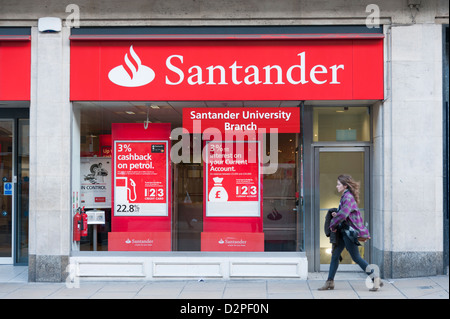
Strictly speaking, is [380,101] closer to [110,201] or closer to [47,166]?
[110,201]

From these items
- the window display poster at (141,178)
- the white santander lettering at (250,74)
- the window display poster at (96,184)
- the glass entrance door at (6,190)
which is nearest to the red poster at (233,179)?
the window display poster at (141,178)

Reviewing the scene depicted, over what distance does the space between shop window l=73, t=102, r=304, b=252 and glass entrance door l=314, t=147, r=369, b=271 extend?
389 mm

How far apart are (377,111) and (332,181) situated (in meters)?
1.50

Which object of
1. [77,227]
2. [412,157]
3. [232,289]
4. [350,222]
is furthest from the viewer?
[77,227]

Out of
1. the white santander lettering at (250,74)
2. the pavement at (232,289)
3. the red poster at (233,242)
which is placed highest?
the white santander lettering at (250,74)

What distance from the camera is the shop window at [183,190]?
25.7 feet

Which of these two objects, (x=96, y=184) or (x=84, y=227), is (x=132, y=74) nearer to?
(x=96, y=184)

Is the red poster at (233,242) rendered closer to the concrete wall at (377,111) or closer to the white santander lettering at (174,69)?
the concrete wall at (377,111)

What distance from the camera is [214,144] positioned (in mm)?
7852

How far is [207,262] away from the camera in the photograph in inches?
298

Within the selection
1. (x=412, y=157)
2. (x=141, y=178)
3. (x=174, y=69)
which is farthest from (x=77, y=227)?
(x=412, y=157)

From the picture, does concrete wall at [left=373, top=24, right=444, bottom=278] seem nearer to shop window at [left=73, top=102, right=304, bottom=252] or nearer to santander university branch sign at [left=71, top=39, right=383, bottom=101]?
santander university branch sign at [left=71, top=39, right=383, bottom=101]

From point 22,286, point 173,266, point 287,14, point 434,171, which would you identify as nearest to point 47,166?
point 22,286

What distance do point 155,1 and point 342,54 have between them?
132 inches
